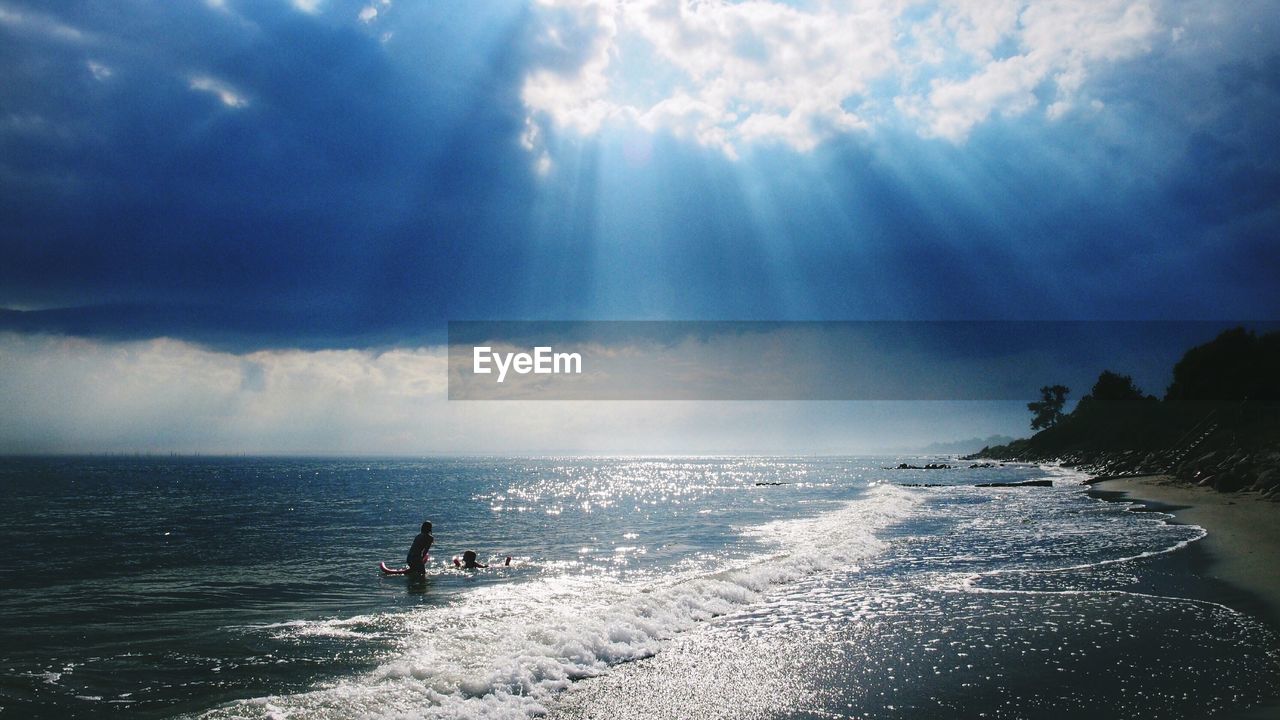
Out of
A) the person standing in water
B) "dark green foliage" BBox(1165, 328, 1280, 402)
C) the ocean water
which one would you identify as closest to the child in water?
the ocean water

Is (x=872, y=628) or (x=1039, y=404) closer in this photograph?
(x=872, y=628)

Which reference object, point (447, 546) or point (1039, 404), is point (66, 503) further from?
point (1039, 404)

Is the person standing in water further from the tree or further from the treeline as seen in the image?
the tree

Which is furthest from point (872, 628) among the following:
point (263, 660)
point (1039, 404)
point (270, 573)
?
point (1039, 404)

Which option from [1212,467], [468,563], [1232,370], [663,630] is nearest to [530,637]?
[663,630]

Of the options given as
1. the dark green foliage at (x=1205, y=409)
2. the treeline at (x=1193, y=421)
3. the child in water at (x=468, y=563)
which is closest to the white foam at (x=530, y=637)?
the child in water at (x=468, y=563)

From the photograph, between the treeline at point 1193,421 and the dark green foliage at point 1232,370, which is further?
the dark green foliage at point 1232,370

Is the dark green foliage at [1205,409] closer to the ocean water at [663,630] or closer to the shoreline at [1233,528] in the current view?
the shoreline at [1233,528]

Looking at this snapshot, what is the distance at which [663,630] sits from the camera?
45.2ft

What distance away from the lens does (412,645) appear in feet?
44.3

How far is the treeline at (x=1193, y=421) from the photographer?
48.6 meters

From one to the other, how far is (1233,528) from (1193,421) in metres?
61.7

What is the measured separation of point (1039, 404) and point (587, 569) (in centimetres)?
20507

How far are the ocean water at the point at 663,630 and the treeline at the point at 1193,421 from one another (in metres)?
25.3
